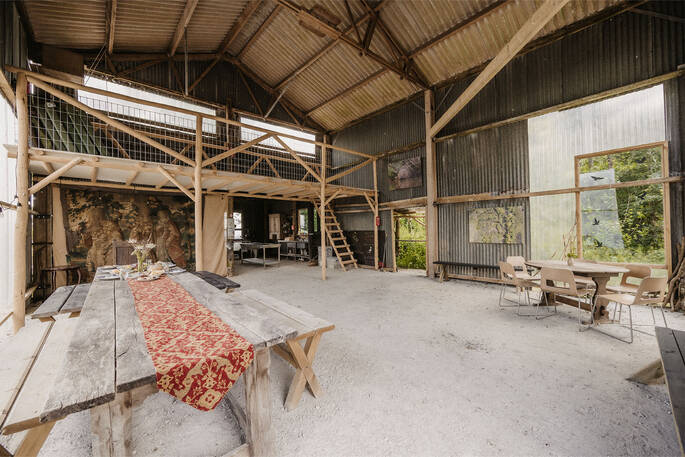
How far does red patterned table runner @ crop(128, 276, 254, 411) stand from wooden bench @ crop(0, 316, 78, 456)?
1.25ft

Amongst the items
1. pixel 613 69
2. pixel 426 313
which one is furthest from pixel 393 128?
pixel 426 313

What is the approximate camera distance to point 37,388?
4.32 feet

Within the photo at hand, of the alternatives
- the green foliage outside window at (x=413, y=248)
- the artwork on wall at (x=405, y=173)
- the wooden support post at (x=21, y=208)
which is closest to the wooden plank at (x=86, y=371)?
the wooden support post at (x=21, y=208)

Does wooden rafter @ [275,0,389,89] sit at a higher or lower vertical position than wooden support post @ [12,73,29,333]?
higher

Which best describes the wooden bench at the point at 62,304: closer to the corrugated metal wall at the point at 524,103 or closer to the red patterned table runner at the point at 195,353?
the red patterned table runner at the point at 195,353

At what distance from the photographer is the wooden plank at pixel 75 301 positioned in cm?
258

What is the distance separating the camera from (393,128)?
9180 millimetres

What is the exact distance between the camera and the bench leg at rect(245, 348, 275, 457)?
1586 mm

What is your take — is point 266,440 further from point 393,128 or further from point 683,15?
point 393,128

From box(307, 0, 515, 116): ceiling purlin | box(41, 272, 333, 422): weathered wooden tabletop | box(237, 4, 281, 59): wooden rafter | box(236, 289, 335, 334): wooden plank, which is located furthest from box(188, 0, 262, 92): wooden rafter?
box(236, 289, 335, 334): wooden plank

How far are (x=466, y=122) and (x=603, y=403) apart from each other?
22.7ft

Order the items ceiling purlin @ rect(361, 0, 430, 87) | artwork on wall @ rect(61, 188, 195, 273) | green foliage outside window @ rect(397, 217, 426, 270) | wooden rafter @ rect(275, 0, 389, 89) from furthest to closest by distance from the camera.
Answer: green foliage outside window @ rect(397, 217, 426, 270) → ceiling purlin @ rect(361, 0, 430, 87) → wooden rafter @ rect(275, 0, 389, 89) → artwork on wall @ rect(61, 188, 195, 273)

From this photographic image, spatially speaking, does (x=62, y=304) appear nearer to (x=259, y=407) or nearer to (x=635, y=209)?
(x=259, y=407)

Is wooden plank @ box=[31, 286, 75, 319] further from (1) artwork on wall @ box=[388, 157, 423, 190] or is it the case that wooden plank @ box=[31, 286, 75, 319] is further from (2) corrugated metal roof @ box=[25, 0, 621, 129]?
(1) artwork on wall @ box=[388, 157, 423, 190]
